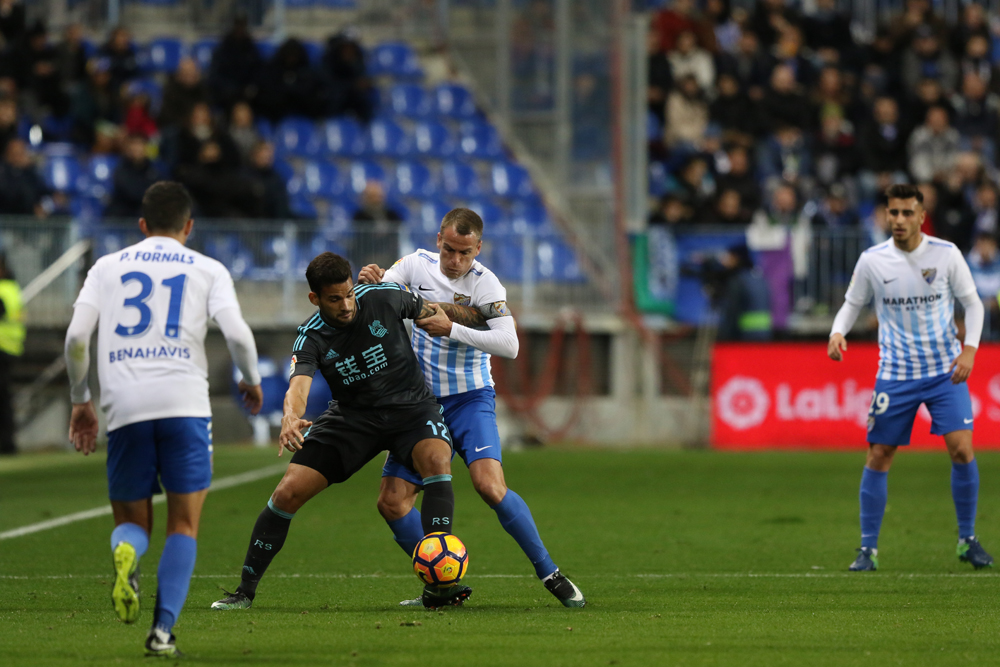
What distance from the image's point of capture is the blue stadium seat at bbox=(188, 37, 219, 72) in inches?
856

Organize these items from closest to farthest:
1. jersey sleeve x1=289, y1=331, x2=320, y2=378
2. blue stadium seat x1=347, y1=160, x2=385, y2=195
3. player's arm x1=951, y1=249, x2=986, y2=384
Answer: jersey sleeve x1=289, y1=331, x2=320, y2=378 < player's arm x1=951, y1=249, x2=986, y2=384 < blue stadium seat x1=347, y1=160, x2=385, y2=195

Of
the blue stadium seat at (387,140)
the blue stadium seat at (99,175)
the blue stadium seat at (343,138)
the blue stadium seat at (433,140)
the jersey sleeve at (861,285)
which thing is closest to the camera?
the jersey sleeve at (861,285)

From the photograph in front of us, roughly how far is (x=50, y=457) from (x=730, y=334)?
27.9 ft

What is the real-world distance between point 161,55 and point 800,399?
1134 centimetres

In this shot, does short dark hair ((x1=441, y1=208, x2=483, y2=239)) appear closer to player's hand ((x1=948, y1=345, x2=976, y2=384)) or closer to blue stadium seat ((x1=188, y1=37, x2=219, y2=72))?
player's hand ((x1=948, y1=345, x2=976, y2=384))

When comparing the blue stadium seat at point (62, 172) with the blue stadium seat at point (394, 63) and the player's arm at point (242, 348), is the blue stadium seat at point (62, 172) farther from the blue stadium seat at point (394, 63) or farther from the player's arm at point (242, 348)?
the player's arm at point (242, 348)

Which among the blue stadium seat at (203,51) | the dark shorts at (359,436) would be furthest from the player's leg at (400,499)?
the blue stadium seat at (203,51)

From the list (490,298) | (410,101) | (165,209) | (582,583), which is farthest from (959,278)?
(410,101)

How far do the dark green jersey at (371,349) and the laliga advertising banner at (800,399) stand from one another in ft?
36.6

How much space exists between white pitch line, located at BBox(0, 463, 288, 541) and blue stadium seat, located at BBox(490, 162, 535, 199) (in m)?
6.96

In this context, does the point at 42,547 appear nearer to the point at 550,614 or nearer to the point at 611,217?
the point at 550,614

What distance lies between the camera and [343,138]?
2109cm

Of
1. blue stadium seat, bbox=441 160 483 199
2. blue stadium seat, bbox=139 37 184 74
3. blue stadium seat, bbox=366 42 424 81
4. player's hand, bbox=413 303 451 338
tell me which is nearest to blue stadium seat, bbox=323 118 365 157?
blue stadium seat, bbox=441 160 483 199

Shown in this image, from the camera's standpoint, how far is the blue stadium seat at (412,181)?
67.4ft
